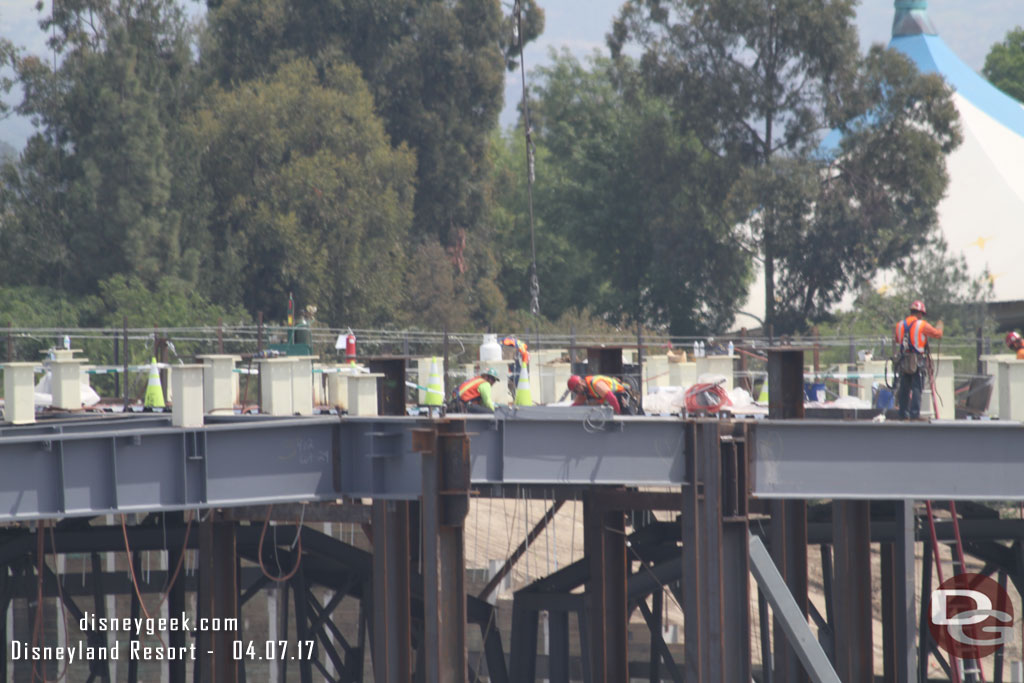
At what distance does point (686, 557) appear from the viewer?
1848 cm

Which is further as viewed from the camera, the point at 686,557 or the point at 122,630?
the point at 122,630

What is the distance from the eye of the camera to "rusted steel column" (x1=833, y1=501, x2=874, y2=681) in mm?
20188

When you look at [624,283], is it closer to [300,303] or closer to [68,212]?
[300,303]

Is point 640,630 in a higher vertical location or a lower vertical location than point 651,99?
lower

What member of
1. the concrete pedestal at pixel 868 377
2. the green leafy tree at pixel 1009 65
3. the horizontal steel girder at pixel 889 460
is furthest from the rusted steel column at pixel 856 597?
the green leafy tree at pixel 1009 65

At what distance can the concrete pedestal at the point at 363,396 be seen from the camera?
65.3 feet

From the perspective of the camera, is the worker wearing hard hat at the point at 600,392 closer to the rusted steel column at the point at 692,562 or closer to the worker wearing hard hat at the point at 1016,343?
the rusted steel column at the point at 692,562

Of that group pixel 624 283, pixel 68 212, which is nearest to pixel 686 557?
pixel 68 212

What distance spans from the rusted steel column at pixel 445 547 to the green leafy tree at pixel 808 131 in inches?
1768

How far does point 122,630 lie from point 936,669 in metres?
22.2

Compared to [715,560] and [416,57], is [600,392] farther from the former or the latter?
[416,57]

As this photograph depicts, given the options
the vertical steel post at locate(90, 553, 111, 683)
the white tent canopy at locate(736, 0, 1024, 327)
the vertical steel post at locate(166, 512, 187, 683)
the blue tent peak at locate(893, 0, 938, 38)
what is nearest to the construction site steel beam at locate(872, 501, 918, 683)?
the vertical steel post at locate(166, 512, 187, 683)

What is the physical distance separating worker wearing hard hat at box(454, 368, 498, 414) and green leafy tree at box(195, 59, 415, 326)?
40664 mm

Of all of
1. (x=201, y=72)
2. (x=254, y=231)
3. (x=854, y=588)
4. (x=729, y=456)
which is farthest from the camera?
(x=201, y=72)
